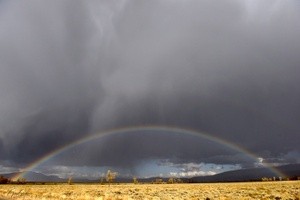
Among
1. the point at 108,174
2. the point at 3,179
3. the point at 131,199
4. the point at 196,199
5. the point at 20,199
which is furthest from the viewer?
the point at 3,179

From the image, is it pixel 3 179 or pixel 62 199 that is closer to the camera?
pixel 62 199

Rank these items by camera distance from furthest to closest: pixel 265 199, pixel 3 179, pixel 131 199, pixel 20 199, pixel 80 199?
pixel 3 179 → pixel 20 199 → pixel 80 199 → pixel 131 199 → pixel 265 199

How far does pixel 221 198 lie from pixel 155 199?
9.81m

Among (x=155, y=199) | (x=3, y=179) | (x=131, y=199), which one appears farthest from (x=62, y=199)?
(x=3, y=179)

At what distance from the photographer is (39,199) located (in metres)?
57.7

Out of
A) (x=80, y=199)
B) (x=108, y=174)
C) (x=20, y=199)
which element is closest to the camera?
(x=80, y=199)

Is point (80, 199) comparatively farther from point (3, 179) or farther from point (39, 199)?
point (3, 179)

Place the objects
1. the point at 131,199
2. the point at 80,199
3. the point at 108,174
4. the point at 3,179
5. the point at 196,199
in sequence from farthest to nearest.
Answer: the point at 3,179 < the point at 108,174 < the point at 80,199 < the point at 131,199 < the point at 196,199

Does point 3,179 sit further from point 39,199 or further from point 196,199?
point 196,199

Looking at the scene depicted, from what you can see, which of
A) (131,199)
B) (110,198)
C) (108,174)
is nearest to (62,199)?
(110,198)

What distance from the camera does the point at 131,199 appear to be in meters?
49.0

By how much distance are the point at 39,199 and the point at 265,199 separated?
130 ft

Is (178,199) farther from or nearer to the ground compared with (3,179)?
nearer to the ground

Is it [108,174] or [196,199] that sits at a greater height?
[108,174]
